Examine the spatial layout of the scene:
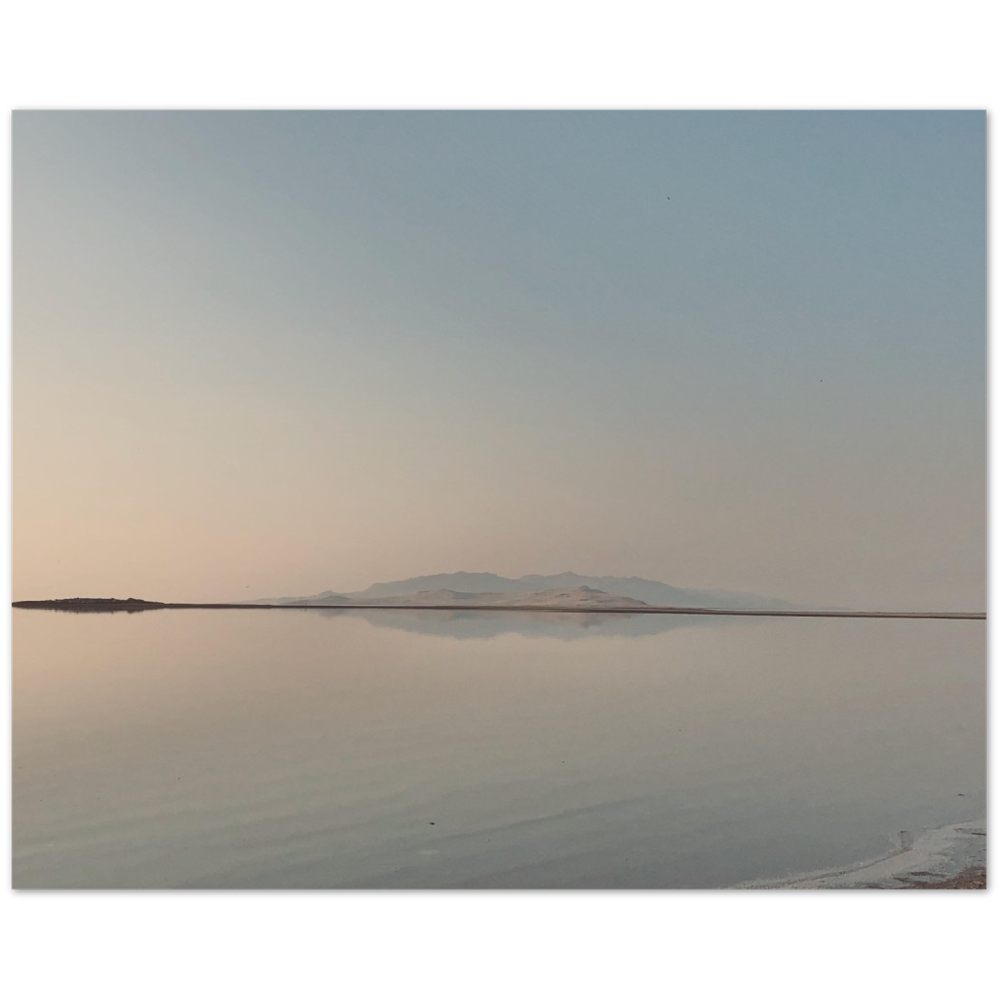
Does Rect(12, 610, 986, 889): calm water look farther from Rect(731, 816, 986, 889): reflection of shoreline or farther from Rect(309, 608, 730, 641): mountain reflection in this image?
Rect(309, 608, 730, 641): mountain reflection

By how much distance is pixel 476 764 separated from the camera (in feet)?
20.4

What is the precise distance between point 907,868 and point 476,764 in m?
2.89

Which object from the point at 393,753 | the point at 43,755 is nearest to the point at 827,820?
the point at 393,753

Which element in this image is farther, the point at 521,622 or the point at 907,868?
the point at 521,622

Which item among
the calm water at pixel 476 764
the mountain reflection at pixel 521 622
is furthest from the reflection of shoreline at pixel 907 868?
the mountain reflection at pixel 521 622

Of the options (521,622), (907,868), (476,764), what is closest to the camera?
(907,868)

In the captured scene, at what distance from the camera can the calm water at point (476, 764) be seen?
4727 mm

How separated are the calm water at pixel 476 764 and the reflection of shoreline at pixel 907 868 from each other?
0.11 m

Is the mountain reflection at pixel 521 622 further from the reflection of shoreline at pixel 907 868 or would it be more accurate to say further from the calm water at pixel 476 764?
the reflection of shoreline at pixel 907 868

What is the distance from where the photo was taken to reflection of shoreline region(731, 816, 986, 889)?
4371 mm

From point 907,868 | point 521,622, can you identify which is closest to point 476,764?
point 907,868

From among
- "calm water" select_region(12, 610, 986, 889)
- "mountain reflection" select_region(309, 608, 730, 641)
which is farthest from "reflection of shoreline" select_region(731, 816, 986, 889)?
"mountain reflection" select_region(309, 608, 730, 641)

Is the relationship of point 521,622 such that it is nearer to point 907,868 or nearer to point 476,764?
point 476,764

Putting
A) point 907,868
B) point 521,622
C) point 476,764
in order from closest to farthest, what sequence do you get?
point 907,868, point 476,764, point 521,622
